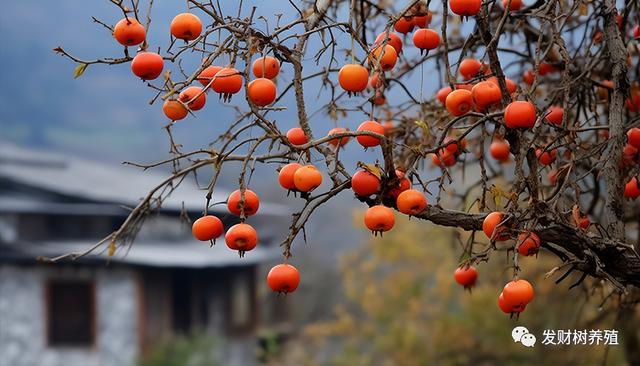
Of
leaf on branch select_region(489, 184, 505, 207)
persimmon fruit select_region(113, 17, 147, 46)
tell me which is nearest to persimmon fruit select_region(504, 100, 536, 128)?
leaf on branch select_region(489, 184, 505, 207)

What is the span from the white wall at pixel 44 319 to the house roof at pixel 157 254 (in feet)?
1.25

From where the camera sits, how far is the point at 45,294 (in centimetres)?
1492

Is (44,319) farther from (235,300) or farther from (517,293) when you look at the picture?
(517,293)

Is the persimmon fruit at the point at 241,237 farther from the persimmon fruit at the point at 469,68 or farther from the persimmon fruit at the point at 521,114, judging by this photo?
the persimmon fruit at the point at 469,68

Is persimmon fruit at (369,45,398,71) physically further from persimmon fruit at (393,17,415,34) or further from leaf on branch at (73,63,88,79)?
leaf on branch at (73,63,88,79)

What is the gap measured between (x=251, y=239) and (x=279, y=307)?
17.1 m

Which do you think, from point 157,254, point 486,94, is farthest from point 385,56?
point 157,254

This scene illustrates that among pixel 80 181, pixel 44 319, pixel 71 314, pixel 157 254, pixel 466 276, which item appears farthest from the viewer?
pixel 80 181

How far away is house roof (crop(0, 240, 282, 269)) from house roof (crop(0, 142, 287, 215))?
0.81 metres

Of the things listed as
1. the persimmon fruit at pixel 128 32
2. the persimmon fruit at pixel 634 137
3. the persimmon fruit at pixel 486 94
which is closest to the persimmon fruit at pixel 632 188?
the persimmon fruit at pixel 634 137

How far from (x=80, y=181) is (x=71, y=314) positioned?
3.27m

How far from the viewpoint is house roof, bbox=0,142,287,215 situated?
15.7 metres

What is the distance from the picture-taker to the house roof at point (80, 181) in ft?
51.6

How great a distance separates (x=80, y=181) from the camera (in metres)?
17.7
